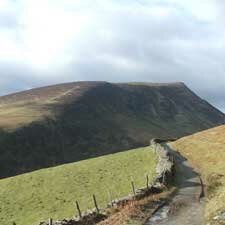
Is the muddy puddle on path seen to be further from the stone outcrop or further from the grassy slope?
the stone outcrop

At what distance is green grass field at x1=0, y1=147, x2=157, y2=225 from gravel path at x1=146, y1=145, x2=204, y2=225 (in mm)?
9514

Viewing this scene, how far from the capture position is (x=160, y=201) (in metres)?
52.7

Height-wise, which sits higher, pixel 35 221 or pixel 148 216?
pixel 148 216

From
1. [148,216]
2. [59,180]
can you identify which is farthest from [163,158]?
[148,216]

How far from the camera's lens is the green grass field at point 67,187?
68.8 meters

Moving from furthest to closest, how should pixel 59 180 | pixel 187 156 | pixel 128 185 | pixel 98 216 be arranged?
1. pixel 187 156
2. pixel 59 180
3. pixel 128 185
4. pixel 98 216

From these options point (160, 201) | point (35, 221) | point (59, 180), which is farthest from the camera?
point (59, 180)

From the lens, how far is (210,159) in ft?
294

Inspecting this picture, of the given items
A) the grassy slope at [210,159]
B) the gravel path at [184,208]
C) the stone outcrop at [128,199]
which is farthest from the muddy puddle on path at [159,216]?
the stone outcrop at [128,199]

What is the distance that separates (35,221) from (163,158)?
31.1 meters

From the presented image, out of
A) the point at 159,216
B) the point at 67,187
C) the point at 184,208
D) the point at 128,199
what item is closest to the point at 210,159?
the point at 67,187

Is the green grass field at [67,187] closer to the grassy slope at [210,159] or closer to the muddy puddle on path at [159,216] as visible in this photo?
the grassy slope at [210,159]

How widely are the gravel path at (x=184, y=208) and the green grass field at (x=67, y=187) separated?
9514 millimetres

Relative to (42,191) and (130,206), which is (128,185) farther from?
(130,206)
